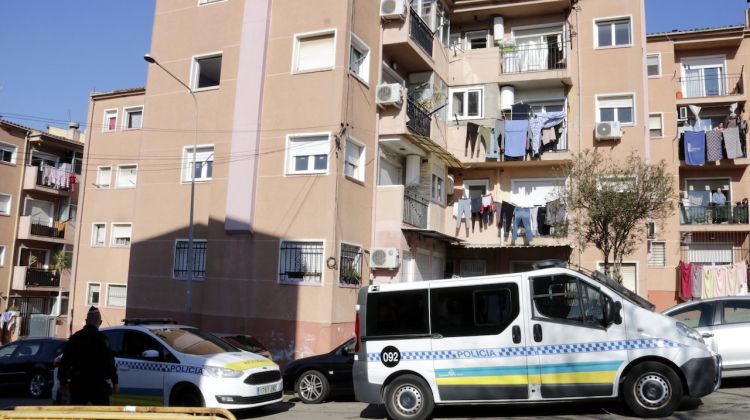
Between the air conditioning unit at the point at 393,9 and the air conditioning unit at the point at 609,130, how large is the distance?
7.74 m

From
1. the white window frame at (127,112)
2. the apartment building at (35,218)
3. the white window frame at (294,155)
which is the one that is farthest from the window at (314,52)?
the apartment building at (35,218)

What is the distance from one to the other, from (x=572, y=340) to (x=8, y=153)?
112 ft

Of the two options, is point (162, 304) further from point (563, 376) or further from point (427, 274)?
point (563, 376)

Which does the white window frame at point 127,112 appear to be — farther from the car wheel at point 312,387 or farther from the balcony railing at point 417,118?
the car wheel at point 312,387

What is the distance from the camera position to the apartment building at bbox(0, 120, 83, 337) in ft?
109

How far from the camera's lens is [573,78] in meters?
22.7

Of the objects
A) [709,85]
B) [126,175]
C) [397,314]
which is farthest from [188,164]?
[709,85]

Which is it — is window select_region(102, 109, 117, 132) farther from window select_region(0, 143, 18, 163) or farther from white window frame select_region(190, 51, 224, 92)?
window select_region(0, 143, 18, 163)

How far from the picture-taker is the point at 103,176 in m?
27.2

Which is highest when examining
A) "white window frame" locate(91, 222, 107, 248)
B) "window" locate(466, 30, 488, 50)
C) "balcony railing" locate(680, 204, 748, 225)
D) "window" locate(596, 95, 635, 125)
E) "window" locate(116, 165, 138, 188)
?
"window" locate(466, 30, 488, 50)

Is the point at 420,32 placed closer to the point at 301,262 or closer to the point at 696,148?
the point at 301,262

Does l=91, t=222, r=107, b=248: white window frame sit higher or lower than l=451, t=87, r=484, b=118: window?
lower

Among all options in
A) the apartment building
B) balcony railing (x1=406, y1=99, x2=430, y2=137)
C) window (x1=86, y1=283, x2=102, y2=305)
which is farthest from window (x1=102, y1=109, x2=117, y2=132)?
balcony railing (x1=406, y1=99, x2=430, y2=137)

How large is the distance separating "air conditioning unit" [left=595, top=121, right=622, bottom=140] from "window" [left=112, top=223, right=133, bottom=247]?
1886 centimetres
